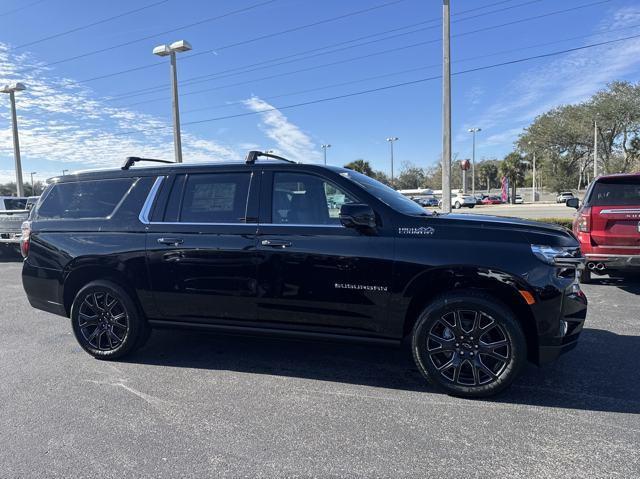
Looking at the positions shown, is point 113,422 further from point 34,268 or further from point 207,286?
point 34,268

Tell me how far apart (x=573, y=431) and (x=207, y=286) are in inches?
122

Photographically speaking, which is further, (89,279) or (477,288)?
(89,279)

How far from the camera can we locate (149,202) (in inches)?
177

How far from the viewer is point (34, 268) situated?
4.91 meters

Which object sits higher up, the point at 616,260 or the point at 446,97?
the point at 446,97

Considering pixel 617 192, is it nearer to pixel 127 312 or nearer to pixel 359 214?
pixel 359 214

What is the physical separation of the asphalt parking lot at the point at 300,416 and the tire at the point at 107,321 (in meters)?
0.17

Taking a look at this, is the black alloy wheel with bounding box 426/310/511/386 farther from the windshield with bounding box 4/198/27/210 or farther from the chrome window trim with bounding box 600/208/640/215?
the windshield with bounding box 4/198/27/210

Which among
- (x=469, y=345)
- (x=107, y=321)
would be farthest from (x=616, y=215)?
(x=107, y=321)

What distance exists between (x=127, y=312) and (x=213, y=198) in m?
1.43

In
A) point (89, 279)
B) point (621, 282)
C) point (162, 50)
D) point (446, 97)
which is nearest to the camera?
point (89, 279)

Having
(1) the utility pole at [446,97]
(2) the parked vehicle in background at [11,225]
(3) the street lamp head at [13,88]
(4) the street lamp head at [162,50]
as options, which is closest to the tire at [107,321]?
(2) the parked vehicle in background at [11,225]

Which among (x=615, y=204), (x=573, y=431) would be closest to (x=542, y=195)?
(x=615, y=204)

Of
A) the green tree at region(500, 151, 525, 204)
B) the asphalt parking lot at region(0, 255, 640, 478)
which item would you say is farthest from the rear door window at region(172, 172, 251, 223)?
the green tree at region(500, 151, 525, 204)
